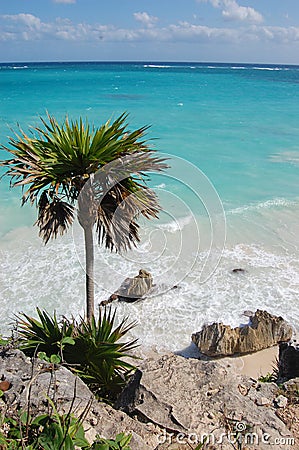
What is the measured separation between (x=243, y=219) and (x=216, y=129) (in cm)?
1893

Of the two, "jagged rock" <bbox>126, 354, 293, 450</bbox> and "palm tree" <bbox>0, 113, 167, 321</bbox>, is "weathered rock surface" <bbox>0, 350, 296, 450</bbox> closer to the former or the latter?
"jagged rock" <bbox>126, 354, 293, 450</bbox>

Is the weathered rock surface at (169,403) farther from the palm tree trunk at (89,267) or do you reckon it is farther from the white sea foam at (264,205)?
the white sea foam at (264,205)

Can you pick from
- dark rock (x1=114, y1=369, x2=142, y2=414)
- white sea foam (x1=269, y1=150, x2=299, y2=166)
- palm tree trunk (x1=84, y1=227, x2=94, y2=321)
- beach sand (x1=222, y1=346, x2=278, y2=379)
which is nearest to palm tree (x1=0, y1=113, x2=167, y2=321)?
palm tree trunk (x1=84, y1=227, x2=94, y2=321)

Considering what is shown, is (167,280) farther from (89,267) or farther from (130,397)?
(130,397)

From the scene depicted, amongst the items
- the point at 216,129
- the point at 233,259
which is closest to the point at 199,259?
the point at 233,259

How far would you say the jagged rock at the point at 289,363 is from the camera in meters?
6.13

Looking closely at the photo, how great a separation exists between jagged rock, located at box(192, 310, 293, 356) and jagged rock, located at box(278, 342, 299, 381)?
1.65 meters

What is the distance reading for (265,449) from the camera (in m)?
3.85

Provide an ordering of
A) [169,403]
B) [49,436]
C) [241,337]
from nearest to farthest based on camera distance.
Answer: [49,436]
[169,403]
[241,337]

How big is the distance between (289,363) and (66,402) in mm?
3540
